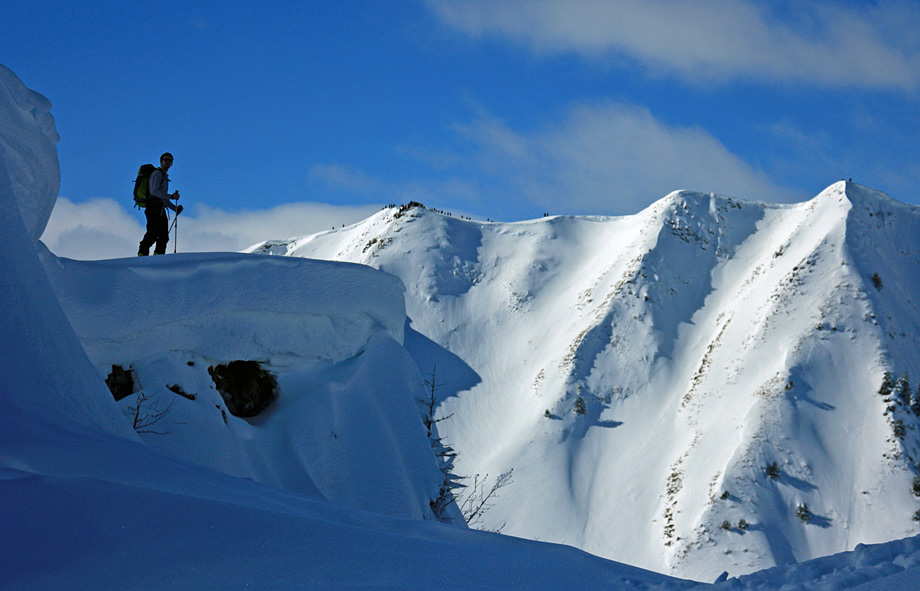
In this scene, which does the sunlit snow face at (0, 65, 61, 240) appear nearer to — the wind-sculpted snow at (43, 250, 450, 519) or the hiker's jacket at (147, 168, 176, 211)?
the wind-sculpted snow at (43, 250, 450, 519)

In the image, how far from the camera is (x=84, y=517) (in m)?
3.75

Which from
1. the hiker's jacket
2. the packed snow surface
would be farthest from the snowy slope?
the hiker's jacket

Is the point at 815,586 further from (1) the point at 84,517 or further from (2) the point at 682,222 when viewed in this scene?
(2) the point at 682,222

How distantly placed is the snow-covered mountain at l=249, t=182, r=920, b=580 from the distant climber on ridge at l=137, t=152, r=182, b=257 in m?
24.4

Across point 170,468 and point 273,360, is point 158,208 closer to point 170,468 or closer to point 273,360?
point 273,360

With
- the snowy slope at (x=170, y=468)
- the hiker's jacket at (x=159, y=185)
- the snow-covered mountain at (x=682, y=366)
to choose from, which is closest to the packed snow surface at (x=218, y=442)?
the snowy slope at (x=170, y=468)

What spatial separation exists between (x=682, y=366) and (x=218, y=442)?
41966 mm

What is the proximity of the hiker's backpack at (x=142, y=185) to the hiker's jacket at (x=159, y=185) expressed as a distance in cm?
6

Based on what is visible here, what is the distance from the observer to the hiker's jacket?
10891 mm

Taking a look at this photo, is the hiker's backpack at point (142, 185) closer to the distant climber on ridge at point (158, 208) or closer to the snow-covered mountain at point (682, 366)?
the distant climber on ridge at point (158, 208)

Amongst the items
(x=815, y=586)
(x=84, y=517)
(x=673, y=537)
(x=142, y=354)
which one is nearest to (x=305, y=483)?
(x=142, y=354)

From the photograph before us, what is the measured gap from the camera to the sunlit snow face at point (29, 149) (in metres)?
7.70

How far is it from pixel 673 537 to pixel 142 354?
1313 inches

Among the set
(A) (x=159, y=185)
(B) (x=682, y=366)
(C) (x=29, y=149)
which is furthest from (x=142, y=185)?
(B) (x=682, y=366)
